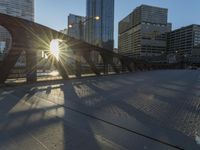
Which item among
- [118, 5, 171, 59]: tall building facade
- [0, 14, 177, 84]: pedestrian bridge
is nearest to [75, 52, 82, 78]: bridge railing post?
[0, 14, 177, 84]: pedestrian bridge

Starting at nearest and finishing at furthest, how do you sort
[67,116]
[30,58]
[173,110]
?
[67,116] < [173,110] < [30,58]

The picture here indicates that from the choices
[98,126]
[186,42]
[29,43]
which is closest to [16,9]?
[29,43]

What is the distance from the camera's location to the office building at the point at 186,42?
97.6m

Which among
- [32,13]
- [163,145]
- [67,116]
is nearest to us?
[163,145]

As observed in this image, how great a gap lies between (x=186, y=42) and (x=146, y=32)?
23.3 m

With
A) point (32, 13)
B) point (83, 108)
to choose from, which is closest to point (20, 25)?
point (83, 108)

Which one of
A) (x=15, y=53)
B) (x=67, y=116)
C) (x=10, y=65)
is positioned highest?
(x=15, y=53)

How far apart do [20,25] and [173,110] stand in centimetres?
881

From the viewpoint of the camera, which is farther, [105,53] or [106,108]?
[105,53]

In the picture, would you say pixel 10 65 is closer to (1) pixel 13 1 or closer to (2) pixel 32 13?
(1) pixel 13 1

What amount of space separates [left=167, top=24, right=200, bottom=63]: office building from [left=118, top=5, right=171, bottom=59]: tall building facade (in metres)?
5.69

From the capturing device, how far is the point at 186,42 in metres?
102

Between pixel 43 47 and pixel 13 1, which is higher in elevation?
pixel 13 1

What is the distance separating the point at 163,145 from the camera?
2785mm
